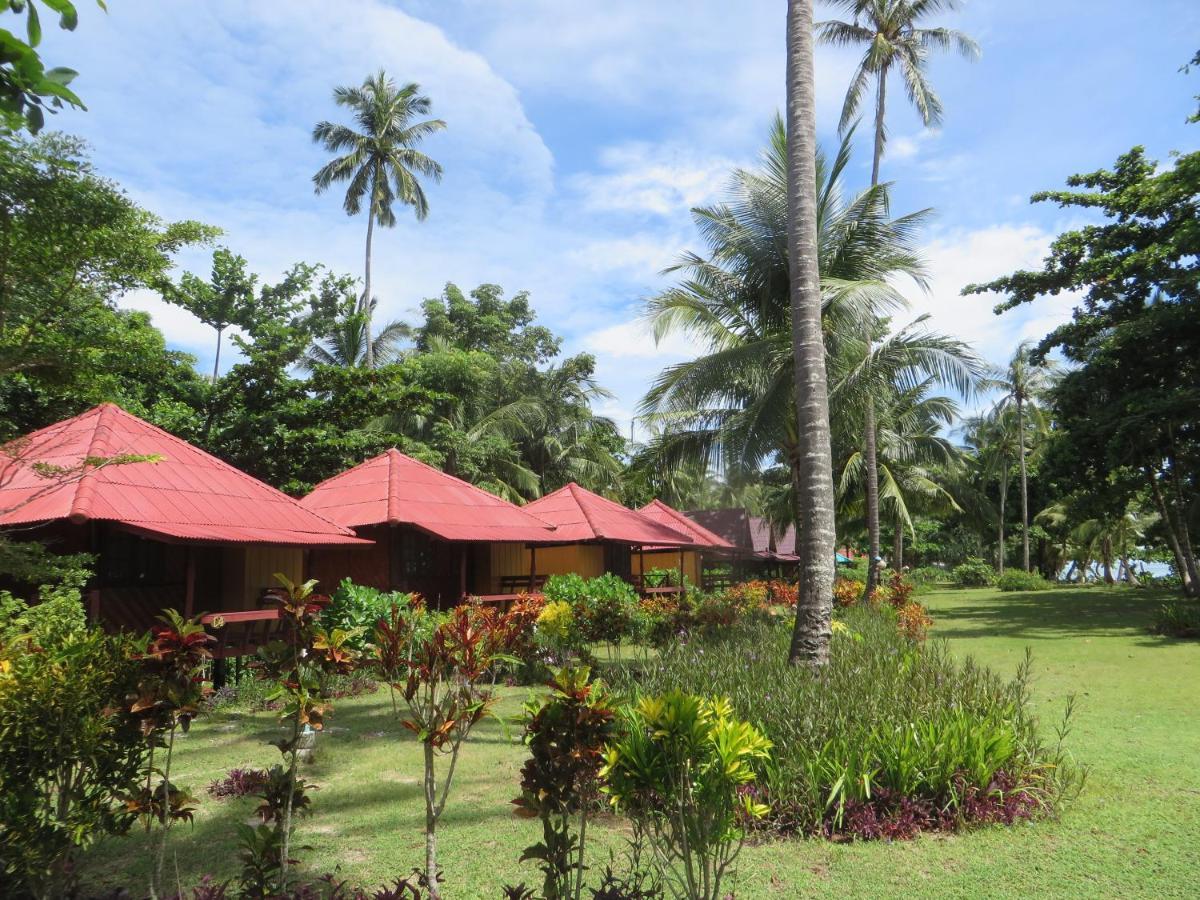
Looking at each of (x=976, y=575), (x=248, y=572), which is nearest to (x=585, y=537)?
(x=248, y=572)

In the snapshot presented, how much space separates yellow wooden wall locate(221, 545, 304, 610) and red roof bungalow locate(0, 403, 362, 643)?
7 centimetres

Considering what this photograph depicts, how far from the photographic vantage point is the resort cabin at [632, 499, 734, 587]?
78.5 feet

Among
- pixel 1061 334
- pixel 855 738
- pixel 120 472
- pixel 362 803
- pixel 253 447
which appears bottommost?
pixel 362 803

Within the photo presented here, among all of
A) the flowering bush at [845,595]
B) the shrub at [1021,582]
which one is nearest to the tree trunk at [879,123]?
the flowering bush at [845,595]

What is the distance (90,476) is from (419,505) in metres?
6.23

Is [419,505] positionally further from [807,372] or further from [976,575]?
[976,575]

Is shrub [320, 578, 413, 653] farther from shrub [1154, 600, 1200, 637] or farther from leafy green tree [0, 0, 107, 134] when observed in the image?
shrub [1154, 600, 1200, 637]

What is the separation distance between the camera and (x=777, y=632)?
10.1 meters

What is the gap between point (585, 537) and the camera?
18297mm

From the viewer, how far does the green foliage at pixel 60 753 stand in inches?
132

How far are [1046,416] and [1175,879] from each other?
136 feet

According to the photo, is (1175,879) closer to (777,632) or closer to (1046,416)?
(777,632)

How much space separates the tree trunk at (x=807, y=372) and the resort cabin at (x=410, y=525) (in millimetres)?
8051

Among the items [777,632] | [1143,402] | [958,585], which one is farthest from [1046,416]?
[777,632]
